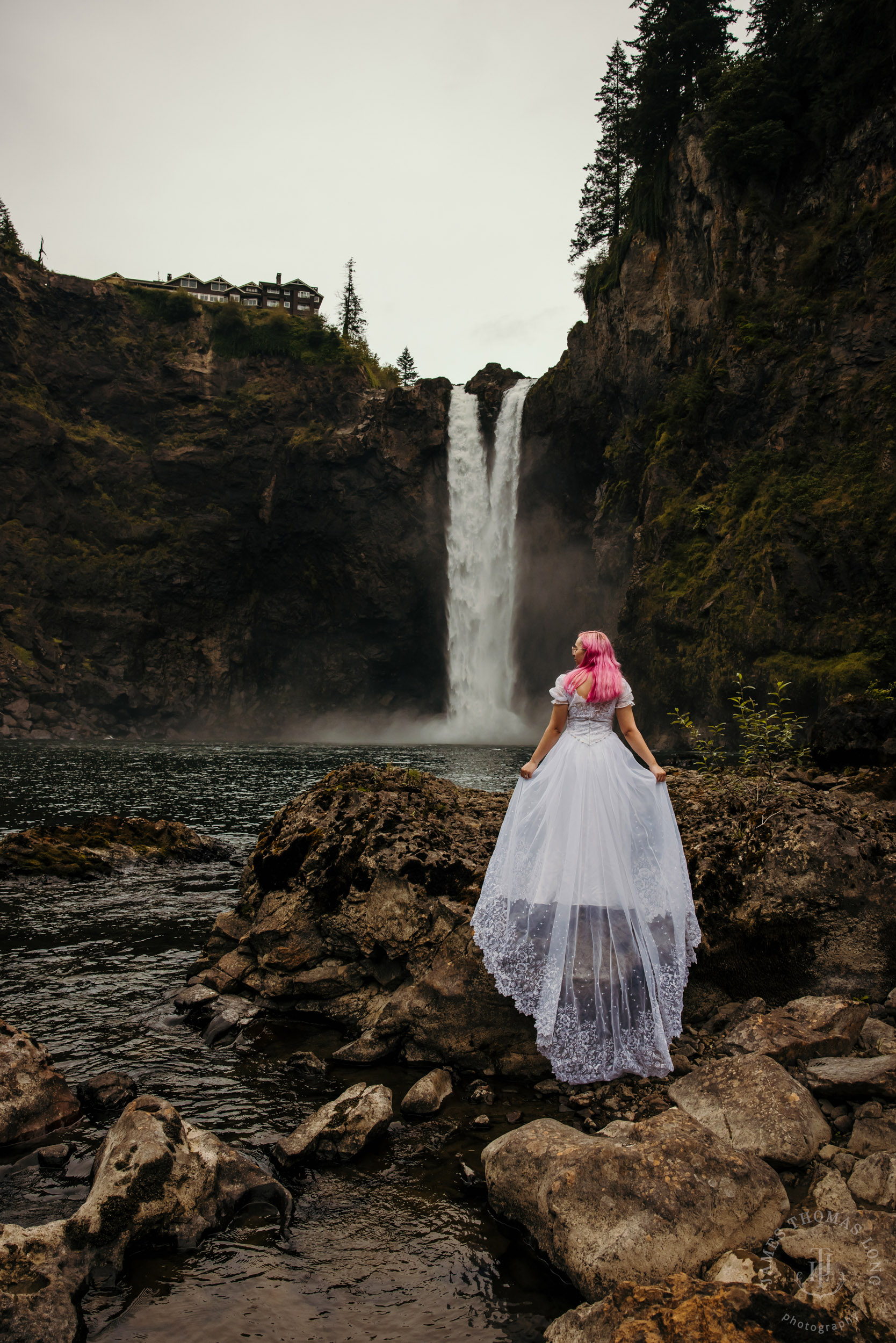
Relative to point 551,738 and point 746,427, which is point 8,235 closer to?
point 746,427

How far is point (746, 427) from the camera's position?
1380 inches

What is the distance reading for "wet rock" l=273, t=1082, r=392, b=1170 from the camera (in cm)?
461

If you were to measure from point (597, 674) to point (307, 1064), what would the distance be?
377 centimetres

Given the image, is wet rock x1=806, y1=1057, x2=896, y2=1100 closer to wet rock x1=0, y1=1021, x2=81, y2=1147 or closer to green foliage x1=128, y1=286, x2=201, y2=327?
wet rock x1=0, y1=1021, x2=81, y2=1147

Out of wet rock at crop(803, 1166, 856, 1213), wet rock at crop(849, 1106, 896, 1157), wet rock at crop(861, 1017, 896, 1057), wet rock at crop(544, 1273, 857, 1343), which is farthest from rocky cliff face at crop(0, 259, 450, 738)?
wet rock at crop(544, 1273, 857, 1343)

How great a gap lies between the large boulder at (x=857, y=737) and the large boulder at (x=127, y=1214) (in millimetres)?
10686

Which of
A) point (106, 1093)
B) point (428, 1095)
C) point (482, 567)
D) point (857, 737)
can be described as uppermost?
point (482, 567)

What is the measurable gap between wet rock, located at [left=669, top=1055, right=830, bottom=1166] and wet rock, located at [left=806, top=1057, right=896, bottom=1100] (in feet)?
0.50

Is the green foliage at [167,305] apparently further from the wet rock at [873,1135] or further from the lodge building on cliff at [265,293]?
the wet rock at [873,1135]

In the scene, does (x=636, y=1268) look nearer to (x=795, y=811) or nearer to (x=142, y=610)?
(x=795, y=811)

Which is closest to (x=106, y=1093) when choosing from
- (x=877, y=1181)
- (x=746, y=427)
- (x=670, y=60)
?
(x=877, y=1181)

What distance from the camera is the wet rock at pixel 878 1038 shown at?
4770 millimetres

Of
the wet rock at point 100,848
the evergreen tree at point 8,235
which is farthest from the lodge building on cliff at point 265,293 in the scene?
the wet rock at point 100,848

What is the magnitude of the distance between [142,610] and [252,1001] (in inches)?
2187
